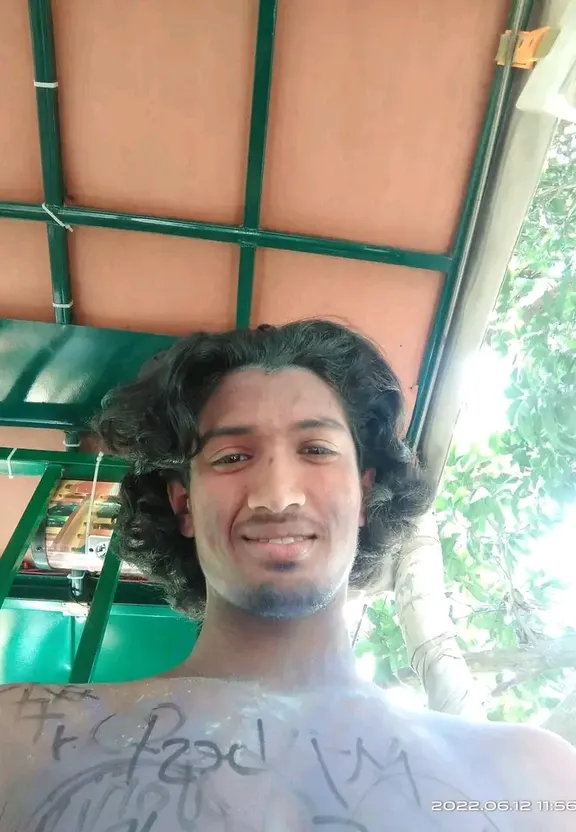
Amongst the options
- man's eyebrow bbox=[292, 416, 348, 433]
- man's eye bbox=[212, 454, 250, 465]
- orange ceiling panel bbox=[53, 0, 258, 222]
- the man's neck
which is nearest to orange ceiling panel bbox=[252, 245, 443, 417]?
orange ceiling panel bbox=[53, 0, 258, 222]

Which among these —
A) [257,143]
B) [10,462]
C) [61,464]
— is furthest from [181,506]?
[257,143]

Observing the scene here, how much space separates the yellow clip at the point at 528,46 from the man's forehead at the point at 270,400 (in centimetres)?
104

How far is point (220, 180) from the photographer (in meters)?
2.15

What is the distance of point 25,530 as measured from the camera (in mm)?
2109

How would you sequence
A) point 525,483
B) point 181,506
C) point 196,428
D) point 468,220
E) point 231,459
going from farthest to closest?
1. point 525,483
2. point 468,220
3. point 181,506
4. point 196,428
5. point 231,459

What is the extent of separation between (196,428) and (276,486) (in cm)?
39

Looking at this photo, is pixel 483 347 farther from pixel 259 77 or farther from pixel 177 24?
pixel 177 24

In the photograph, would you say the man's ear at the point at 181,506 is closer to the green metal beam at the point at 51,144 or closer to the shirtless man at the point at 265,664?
the shirtless man at the point at 265,664

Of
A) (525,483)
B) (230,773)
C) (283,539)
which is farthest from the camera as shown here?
(525,483)

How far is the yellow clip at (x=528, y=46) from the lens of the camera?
1836 mm

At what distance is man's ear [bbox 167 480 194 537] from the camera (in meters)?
1.92

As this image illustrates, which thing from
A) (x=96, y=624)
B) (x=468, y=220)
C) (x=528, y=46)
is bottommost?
(x=96, y=624)

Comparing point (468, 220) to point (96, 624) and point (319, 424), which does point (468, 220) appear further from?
point (96, 624)

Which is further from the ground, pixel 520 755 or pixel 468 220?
pixel 468 220
